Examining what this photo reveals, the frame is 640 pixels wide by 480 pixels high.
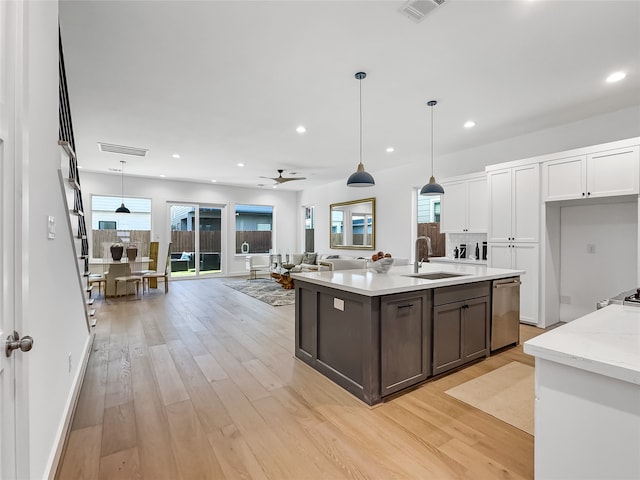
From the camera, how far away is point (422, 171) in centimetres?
652

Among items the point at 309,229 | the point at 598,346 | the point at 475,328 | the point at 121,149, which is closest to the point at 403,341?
the point at 475,328

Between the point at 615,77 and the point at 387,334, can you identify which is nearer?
the point at 387,334

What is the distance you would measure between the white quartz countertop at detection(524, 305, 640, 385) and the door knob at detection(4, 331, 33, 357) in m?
1.78

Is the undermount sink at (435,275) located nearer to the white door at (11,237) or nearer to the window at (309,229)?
the white door at (11,237)

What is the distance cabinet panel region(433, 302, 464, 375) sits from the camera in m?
2.75

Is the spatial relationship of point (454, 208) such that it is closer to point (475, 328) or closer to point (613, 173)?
point (613, 173)

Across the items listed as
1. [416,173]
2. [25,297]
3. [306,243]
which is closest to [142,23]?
[25,297]

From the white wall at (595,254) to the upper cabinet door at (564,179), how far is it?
509mm

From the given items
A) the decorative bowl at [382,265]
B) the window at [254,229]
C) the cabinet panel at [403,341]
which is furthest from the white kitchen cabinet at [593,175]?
the window at [254,229]

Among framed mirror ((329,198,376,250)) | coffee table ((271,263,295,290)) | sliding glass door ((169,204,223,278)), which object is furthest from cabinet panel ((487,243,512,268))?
sliding glass door ((169,204,223,278))

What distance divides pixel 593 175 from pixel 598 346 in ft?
12.2

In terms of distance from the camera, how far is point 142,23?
7.78 feet

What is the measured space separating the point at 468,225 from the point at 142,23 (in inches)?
199

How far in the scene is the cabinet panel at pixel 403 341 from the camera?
2.42 metres
